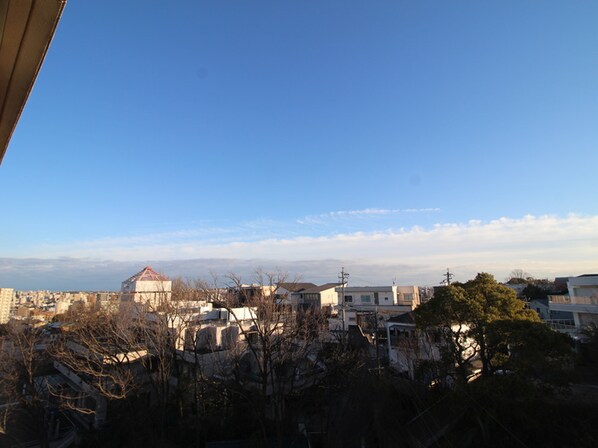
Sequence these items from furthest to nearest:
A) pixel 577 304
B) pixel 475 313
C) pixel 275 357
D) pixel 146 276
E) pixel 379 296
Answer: pixel 379 296 < pixel 146 276 < pixel 577 304 < pixel 275 357 < pixel 475 313

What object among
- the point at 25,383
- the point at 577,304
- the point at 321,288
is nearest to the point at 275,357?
the point at 25,383

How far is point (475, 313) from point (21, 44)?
13904 millimetres

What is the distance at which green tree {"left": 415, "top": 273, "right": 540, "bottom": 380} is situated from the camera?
12.1 meters

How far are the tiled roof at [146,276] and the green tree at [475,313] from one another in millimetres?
33896

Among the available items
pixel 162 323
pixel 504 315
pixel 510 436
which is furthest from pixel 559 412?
pixel 162 323

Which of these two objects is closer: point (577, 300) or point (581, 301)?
point (581, 301)

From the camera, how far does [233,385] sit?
15.7 metres

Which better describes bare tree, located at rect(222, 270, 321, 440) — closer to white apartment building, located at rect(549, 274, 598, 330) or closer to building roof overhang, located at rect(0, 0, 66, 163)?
building roof overhang, located at rect(0, 0, 66, 163)

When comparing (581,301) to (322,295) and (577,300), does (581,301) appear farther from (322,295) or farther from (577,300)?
(322,295)

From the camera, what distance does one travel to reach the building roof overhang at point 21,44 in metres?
1.07

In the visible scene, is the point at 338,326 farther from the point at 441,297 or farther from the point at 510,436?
the point at 510,436

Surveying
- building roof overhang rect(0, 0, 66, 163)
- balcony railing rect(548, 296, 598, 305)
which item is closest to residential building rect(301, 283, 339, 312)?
balcony railing rect(548, 296, 598, 305)

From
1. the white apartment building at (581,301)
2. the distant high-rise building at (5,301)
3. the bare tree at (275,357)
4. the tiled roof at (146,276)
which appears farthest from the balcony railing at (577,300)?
the distant high-rise building at (5,301)

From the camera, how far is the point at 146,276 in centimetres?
4112
